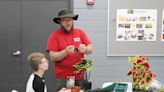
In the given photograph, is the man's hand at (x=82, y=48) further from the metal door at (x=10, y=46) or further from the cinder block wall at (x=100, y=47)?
the metal door at (x=10, y=46)

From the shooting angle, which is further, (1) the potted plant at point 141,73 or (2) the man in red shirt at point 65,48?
(2) the man in red shirt at point 65,48

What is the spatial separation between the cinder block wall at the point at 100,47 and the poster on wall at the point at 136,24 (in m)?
0.21

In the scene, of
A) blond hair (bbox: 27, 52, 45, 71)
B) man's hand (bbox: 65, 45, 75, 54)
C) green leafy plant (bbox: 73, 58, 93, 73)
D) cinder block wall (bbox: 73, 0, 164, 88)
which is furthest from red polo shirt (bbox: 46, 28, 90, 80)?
cinder block wall (bbox: 73, 0, 164, 88)

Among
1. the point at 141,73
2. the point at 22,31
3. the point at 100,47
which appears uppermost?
the point at 22,31

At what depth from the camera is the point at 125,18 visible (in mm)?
3953

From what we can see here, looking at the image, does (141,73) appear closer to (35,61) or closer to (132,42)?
(35,61)

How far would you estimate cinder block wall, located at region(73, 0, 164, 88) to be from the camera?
3963 mm

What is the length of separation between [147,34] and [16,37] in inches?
74.4

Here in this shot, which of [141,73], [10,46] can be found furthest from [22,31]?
[141,73]

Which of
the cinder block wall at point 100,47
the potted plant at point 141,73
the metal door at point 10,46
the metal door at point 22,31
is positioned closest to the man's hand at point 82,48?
the potted plant at point 141,73

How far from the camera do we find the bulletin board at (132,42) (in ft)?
12.9

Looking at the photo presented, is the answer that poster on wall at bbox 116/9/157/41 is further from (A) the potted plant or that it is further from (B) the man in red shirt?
(A) the potted plant

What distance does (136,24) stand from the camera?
398cm

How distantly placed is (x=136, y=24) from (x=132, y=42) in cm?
26
